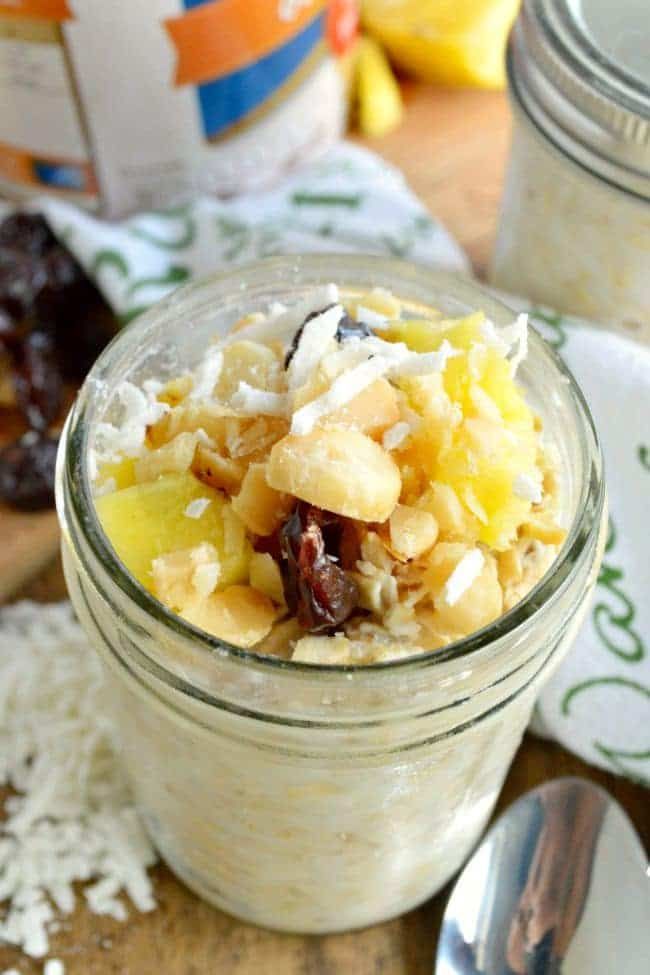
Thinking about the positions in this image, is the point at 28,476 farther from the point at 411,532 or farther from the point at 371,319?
the point at 411,532

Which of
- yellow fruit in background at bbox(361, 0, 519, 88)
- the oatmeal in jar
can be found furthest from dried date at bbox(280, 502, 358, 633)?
yellow fruit in background at bbox(361, 0, 519, 88)

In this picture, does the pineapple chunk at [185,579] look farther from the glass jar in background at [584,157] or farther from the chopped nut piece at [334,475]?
the glass jar in background at [584,157]

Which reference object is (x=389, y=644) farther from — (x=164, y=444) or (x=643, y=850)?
(x=643, y=850)

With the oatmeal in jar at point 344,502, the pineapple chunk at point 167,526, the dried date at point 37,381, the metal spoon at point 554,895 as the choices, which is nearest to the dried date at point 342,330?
the oatmeal in jar at point 344,502

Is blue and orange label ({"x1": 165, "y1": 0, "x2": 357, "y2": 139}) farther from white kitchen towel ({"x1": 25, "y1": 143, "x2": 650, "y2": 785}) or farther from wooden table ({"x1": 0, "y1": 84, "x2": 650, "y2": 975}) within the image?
wooden table ({"x1": 0, "y1": 84, "x2": 650, "y2": 975})

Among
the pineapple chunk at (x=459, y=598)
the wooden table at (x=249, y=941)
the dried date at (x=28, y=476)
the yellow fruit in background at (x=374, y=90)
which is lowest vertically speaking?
the wooden table at (x=249, y=941)

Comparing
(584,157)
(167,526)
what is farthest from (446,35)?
(167,526)

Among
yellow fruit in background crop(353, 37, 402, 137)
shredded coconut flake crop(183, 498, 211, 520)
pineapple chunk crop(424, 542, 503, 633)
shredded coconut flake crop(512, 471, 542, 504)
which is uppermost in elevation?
shredded coconut flake crop(183, 498, 211, 520)
